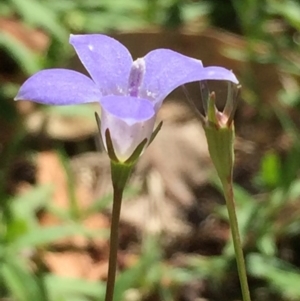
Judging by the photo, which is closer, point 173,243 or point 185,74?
point 185,74

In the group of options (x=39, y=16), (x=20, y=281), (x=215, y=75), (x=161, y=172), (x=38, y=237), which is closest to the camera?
(x=215, y=75)

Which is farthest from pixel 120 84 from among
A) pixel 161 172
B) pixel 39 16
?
pixel 161 172

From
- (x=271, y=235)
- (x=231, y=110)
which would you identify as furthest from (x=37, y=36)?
(x=231, y=110)

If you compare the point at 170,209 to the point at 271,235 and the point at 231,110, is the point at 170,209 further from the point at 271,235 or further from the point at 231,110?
the point at 231,110

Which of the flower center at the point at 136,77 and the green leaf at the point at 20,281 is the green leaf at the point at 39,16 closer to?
the green leaf at the point at 20,281

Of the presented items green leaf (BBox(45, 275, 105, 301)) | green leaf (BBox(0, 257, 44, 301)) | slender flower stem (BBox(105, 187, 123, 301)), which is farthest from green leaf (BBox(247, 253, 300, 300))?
slender flower stem (BBox(105, 187, 123, 301))

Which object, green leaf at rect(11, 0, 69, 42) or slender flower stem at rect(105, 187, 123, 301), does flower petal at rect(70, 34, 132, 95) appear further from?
green leaf at rect(11, 0, 69, 42)

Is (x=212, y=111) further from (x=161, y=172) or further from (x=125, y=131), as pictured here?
(x=161, y=172)
